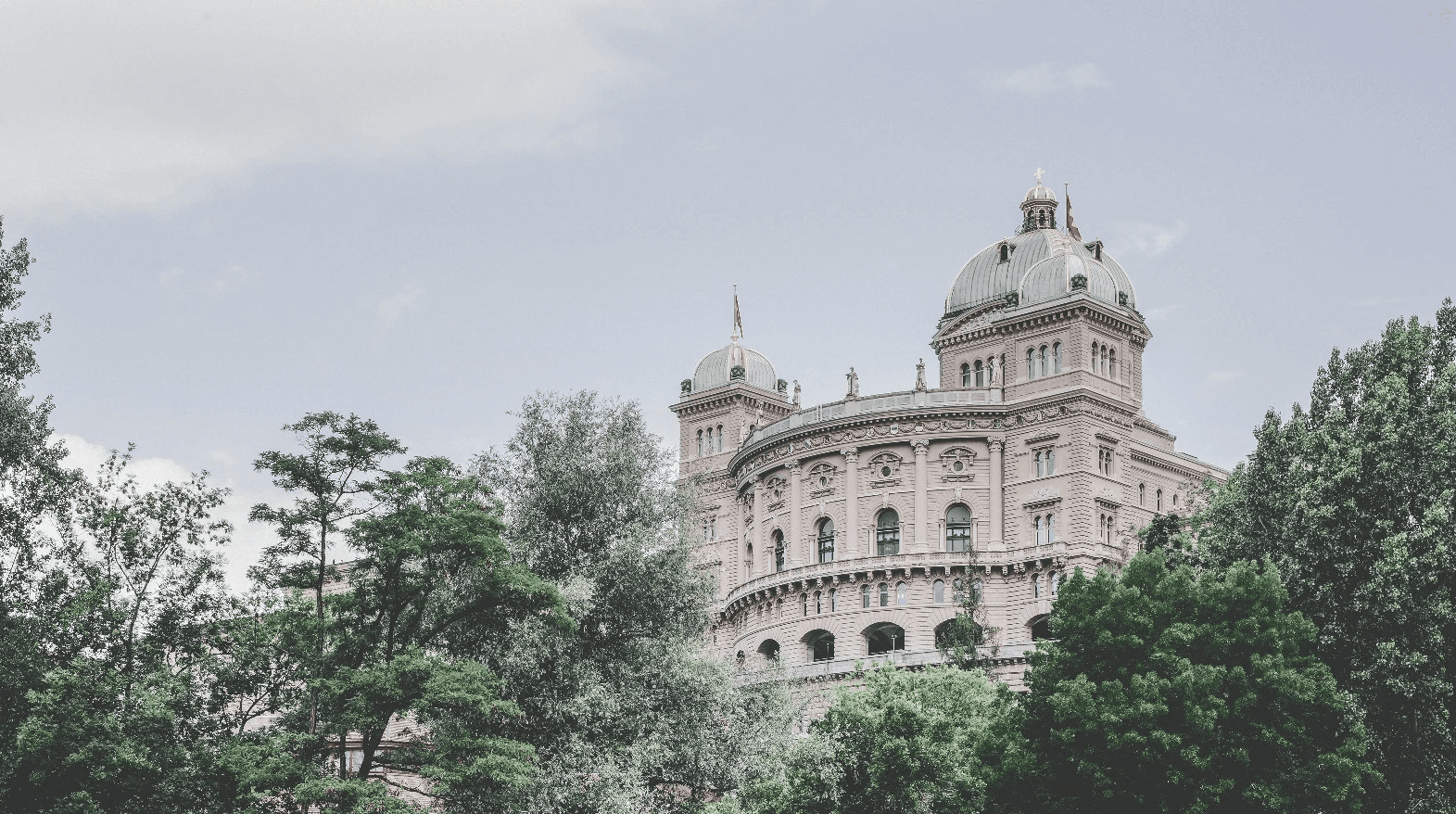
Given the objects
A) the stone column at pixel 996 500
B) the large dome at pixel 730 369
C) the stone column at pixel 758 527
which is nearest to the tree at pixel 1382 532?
the stone column at pixel 996 500

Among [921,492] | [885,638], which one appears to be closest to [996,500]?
[921,492]

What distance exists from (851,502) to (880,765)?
5349cm

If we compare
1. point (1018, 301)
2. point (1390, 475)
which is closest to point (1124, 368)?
point (1018, 301)

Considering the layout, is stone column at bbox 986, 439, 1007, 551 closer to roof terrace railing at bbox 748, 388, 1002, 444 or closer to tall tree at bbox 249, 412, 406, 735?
roof terrace railing at bbox 748, 388, 1002, 444

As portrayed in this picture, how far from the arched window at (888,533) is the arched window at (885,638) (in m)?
4.41

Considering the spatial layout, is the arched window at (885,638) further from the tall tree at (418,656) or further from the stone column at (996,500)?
the tall tree at (418,656)

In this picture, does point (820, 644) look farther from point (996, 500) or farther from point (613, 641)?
point (613, 641)

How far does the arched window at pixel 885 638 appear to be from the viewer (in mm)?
103812

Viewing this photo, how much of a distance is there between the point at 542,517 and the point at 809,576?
4871 centimetres

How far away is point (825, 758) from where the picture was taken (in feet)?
176

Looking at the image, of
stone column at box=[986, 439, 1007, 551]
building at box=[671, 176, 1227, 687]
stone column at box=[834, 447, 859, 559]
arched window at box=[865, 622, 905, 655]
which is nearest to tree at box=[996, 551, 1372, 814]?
building at box=[671, 176, 1227, 687]

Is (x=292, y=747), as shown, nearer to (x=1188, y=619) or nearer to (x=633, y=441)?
(x=633, y=441)

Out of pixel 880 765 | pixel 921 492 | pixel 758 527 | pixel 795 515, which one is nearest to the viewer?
pixel 880 765

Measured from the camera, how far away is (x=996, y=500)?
4085 inches
